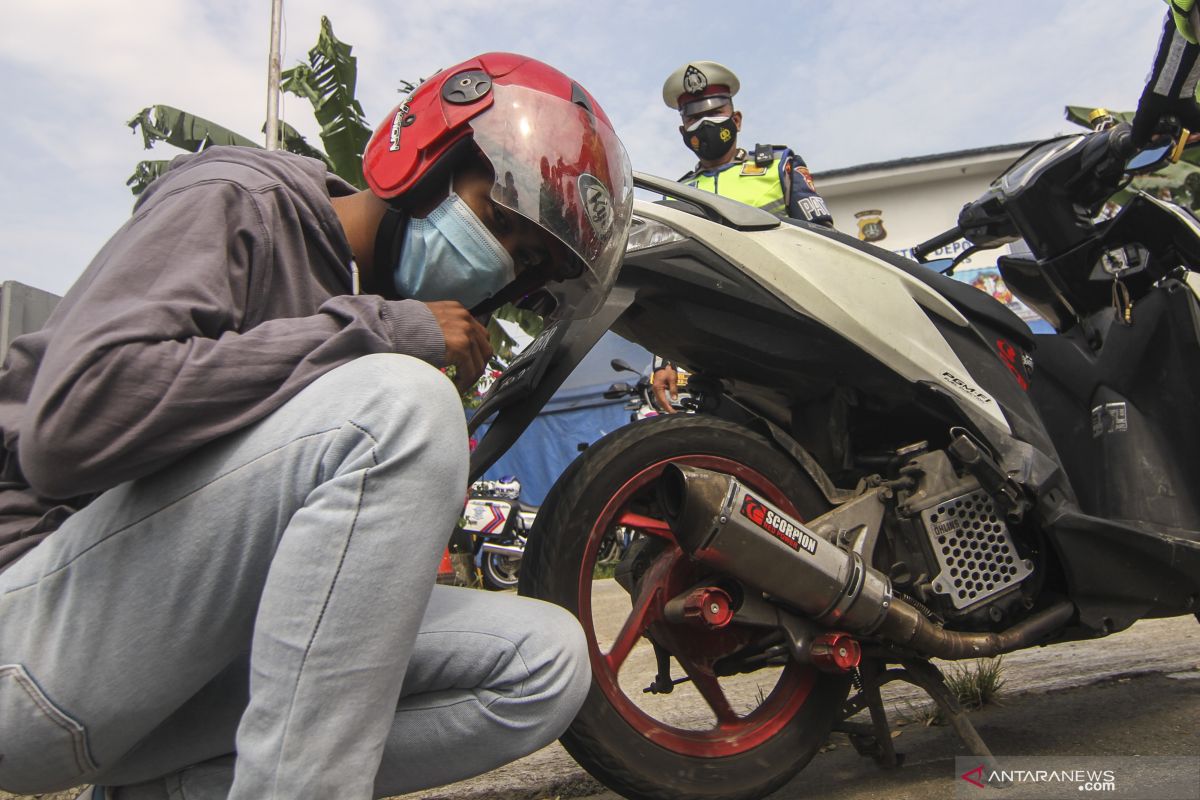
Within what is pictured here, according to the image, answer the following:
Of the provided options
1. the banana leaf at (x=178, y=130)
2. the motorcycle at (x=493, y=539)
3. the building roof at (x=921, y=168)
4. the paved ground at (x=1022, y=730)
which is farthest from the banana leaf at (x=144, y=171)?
the building roof at (x=921, y=168)

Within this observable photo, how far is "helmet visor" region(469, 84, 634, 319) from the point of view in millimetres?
1449

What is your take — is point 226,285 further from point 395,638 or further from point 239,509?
point 395,638

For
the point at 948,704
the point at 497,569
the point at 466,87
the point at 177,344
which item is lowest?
Result: the point at 497,569

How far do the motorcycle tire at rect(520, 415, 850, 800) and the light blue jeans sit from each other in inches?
22.0

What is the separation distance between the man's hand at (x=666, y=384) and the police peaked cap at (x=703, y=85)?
217cm

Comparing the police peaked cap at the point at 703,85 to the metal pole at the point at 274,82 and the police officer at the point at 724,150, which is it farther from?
the metal pole at the point at 274,82

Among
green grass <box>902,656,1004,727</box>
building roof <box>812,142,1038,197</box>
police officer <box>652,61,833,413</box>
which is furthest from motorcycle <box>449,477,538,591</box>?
building roof <box>812,142,1038,197</box>

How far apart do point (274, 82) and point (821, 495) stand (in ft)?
23.8

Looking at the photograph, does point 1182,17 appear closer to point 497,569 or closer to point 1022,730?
point 1022,730

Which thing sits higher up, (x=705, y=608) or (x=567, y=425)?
(x=705, y=608)

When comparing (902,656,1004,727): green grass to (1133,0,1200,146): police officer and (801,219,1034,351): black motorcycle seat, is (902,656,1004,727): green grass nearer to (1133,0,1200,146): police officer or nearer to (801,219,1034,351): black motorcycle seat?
(801,219,1034,351): black motorcycle seat

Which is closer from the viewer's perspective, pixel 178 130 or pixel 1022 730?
pixel 1022 730

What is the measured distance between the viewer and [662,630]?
5.79 feet

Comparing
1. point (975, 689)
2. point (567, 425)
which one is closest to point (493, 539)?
point (567, 425)
